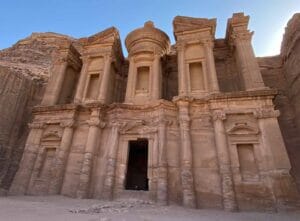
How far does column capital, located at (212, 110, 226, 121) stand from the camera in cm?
1040

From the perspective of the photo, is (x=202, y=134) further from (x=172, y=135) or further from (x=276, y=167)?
(x=276, y=167)

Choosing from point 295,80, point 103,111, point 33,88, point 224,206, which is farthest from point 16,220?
point 33,88

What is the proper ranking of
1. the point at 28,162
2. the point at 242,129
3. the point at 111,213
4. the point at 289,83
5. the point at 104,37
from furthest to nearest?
the point at 104,37
the point at 289,83
the point at 28,162
the point at 242,129
the point at 111,213

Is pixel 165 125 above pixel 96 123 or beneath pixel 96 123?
beneath

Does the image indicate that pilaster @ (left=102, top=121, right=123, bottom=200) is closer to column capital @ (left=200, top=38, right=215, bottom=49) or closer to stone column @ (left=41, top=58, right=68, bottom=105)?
stone column @ (left=41, top=58, right=68, bottom=105)

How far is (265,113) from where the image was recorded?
9969 millimetres

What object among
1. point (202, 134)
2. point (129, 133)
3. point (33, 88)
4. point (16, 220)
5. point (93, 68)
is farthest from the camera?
point (33, 88)

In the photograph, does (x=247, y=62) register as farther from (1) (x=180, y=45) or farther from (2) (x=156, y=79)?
(2) (x=156, y=79)

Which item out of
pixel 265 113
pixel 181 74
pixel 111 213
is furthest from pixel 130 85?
pixel 111 213

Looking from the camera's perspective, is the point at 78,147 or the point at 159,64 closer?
the point at 78,147

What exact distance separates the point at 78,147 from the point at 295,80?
1362 centimetres

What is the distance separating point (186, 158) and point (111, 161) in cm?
370

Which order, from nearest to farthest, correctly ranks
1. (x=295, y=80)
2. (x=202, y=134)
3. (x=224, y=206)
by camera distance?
(x=224, y=206) < (x=202, y=134) < (x=295, y=80)

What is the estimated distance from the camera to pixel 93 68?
1488cm
